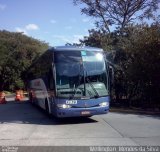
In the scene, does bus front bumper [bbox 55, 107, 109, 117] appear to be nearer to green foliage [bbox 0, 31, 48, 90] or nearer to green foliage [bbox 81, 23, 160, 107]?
green foliage [bbox 81, 23, 160, 107]

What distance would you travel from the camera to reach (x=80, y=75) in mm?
15250

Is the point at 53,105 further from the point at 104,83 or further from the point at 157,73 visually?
the point at 157,73

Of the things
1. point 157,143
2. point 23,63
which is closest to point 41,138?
point 157,143

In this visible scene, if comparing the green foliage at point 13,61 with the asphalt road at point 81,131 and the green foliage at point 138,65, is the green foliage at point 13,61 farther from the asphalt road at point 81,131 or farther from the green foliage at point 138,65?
the asphalt road at point 81,131

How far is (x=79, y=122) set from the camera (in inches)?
619

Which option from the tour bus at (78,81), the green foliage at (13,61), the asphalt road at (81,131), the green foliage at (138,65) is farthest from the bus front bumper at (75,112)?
the green foliage at (13,61)

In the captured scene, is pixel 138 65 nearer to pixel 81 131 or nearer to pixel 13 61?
pixel 81 131

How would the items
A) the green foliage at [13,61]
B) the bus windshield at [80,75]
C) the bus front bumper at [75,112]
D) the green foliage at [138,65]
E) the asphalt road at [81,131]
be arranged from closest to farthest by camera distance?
the asphalt road at [81,131]
the bus front bumper at [75,112]
the bus windshield at [80,75]
the green foliage at [138,65]
the green foliage at [13,61]

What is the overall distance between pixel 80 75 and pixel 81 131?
3042 mm

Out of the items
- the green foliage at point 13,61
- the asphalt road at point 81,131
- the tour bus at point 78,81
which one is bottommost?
the asphalt road at point 81,131

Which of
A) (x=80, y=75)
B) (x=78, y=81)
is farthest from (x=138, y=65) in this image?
(x=78, y=81)

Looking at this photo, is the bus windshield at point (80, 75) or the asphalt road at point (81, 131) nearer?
the asphalt road at point (81, 131)

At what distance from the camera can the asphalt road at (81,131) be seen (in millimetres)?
11000

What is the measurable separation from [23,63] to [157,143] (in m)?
49.1
